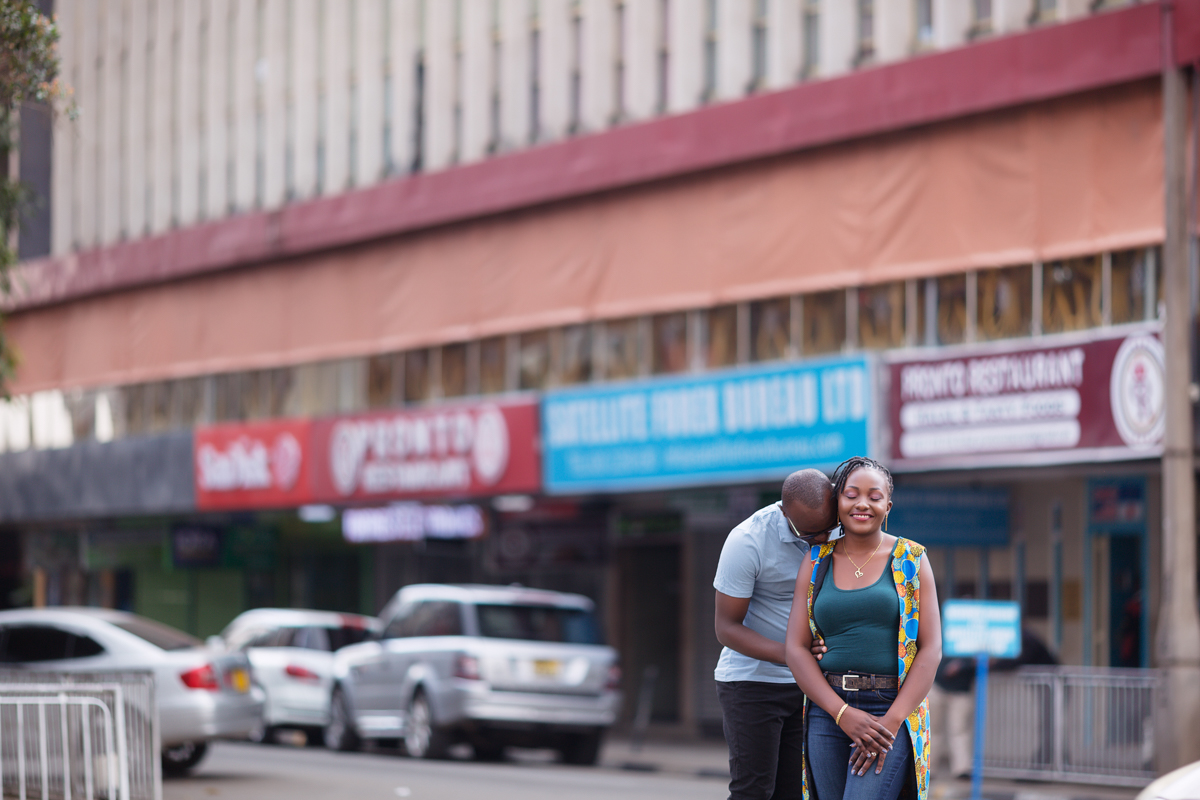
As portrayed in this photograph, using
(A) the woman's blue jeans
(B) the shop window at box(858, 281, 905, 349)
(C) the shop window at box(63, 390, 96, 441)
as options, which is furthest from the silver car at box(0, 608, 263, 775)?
(C) the shop window at box(63, 390, 96, 441)

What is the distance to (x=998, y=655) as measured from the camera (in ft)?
53.9

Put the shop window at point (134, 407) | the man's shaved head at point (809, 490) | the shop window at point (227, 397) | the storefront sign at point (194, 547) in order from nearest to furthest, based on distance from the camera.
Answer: the man's shaved head at point (809, 490), the shop window at point (227, 397), the storefront sign at point (194, 547), the shop window at point (134, 407)

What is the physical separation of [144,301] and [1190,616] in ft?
77.9

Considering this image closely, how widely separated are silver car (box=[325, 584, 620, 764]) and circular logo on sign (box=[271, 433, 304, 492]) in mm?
10669

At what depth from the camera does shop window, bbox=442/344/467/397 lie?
28.8 metres

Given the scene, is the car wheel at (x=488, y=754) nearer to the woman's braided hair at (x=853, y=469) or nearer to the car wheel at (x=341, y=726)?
the car wheel at (x=341, y=726)

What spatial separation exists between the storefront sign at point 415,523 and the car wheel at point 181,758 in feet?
39.9

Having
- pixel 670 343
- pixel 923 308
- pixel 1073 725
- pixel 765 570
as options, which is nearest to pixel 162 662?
pixel 1073 725

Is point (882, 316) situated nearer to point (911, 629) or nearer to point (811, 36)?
point (811, 36)

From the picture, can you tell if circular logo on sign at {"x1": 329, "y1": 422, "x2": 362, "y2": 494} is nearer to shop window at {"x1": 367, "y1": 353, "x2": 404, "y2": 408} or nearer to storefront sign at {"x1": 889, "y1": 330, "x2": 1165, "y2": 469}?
shop window at {"x1": 367, "y1": 353, "x2": 404, "y2": 408}

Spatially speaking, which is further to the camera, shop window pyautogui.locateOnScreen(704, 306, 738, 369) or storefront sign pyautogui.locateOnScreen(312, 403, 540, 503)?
storefront sign pyautogui.locateOnScreen(312, 403, 540, 503)

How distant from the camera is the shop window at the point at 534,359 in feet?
89.2

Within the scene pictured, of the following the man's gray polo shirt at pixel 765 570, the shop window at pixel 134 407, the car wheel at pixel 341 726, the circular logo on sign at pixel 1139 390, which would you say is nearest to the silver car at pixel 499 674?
the car wheel at pixel 341 726

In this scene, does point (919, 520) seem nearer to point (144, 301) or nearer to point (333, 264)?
point (333, 264)
